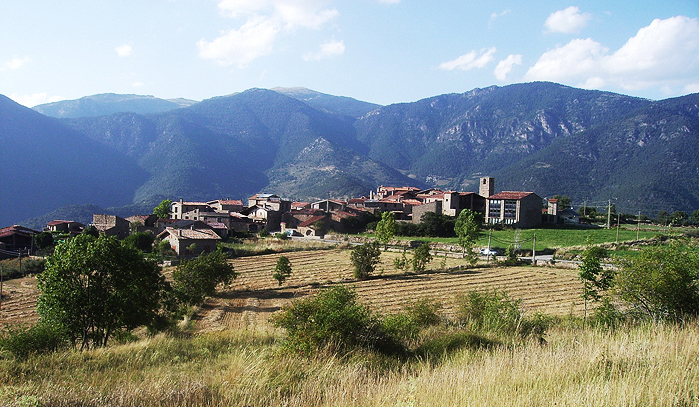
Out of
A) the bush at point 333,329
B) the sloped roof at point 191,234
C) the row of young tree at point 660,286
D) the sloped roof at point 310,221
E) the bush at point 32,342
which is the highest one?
the row of young tree at point 660,286

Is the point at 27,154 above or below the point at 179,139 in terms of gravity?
below

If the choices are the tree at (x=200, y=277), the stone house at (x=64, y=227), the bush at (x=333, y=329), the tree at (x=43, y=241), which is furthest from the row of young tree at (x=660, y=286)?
the stone house at (x=64, y=227)

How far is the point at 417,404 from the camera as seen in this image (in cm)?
355

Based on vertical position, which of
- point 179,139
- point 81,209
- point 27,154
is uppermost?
point 179,139

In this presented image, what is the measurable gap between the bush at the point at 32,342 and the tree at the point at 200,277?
14.8 m

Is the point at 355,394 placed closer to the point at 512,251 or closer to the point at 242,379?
the point at 242,379

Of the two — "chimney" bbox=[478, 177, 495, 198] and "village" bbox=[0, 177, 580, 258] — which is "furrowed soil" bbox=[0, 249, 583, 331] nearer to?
"village" bbox=[0, 177, 580, 258]

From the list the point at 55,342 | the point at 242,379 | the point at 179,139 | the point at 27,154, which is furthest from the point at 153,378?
the point at 179,139

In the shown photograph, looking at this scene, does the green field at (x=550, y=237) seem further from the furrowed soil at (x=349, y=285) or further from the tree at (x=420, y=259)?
the tree at (x=420, y=259)

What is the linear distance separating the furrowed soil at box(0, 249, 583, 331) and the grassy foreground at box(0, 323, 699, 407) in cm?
1301

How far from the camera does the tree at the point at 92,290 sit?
38.6 feet

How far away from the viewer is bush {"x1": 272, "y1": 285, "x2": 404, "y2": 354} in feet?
21.3

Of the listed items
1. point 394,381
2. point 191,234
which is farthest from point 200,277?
point 394,381

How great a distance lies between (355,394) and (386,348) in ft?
9.51
